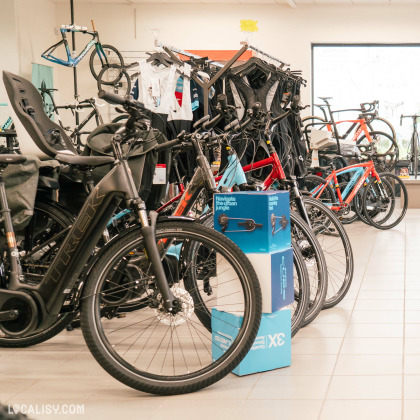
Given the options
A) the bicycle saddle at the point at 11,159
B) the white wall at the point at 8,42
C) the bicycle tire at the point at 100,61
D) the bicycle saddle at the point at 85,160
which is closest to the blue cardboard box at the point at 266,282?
the bicycle saddle at the point at 85,160

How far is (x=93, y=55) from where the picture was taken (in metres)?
12.3

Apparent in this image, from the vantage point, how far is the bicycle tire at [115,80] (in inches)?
465

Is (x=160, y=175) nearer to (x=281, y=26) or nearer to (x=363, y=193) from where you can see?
(x=363, y=193)

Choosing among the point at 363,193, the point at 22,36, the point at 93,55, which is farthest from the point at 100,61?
the point at 363,193

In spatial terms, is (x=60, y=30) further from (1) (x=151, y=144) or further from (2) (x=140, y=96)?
(1) (x=151, y=144)

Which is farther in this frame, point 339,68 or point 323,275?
point 339,68

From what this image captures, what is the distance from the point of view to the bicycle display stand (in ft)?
9.46

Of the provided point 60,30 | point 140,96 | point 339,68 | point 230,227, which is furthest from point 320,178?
point 339,68

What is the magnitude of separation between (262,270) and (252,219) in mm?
208

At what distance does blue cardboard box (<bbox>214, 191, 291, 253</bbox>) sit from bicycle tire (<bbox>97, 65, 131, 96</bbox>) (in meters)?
8.90

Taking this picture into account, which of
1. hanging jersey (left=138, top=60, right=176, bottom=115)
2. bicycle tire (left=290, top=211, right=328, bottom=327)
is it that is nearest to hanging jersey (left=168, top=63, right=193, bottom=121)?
hanging jersey (left=138, top=60, right=176, bottom=115)

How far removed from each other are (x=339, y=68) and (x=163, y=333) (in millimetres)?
10493

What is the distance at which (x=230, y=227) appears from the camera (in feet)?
9.73

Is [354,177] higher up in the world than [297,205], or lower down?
lower down
